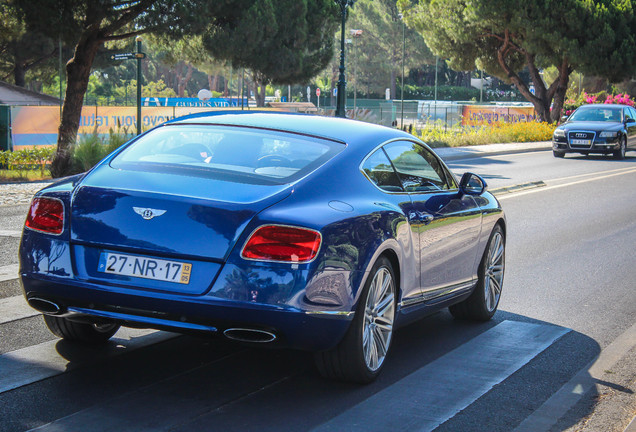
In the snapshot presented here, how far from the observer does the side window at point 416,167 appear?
598 cm

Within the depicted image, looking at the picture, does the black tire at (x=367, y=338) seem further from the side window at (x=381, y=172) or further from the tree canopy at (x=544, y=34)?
the tree canopy at (x=544, y=34)

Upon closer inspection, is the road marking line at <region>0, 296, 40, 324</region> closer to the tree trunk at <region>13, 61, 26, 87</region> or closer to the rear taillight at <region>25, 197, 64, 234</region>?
the rear taillight at <region>25, 197, 64, 234</region>

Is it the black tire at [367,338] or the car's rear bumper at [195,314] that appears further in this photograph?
the black tire at [367,338]

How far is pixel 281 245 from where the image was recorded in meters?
4.54

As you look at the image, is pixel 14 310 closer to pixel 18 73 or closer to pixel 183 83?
pixel 18 73

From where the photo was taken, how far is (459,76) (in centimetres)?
12694

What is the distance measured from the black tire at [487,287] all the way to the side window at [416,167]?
2.28 ft

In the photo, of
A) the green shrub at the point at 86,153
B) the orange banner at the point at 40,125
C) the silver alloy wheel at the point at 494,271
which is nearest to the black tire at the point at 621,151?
the orange banner at the point at 40,125

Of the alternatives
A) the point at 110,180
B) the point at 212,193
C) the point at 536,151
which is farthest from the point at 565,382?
the point at 536,151

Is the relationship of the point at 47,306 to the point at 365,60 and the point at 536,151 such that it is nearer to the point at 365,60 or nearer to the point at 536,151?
the point at 536,151

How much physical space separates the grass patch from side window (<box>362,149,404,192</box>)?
29789mm

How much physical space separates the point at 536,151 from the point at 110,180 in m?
32.7

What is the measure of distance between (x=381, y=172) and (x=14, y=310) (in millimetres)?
2990

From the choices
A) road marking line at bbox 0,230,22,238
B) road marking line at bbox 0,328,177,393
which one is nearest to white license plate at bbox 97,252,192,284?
road marking line at bbox 0,328,177,393
